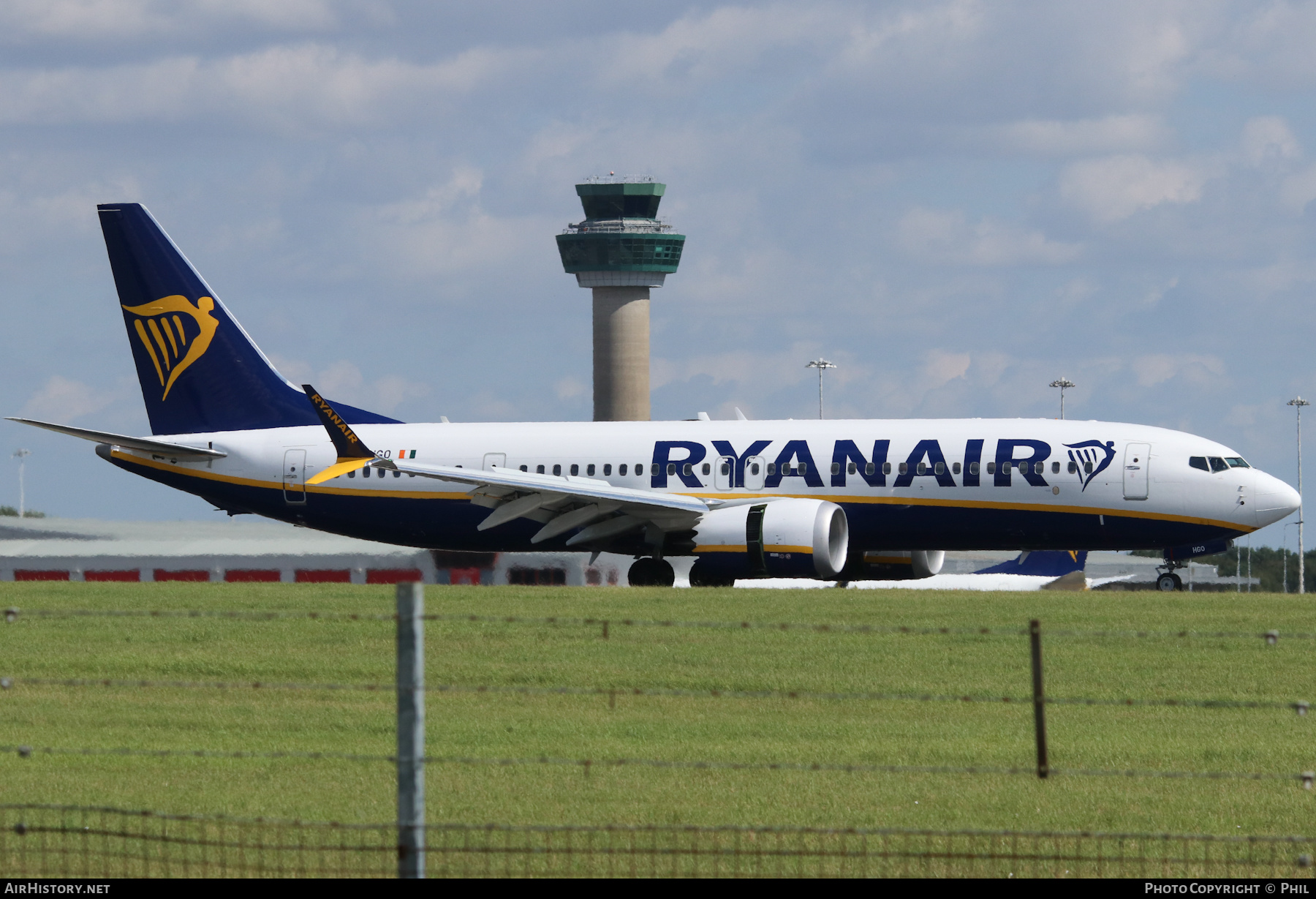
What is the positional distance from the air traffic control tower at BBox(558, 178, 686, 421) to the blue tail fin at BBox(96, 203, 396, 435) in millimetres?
78231

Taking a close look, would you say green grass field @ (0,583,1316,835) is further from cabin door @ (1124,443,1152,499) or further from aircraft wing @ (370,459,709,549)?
aircraft wing @ (370,459,709,549)

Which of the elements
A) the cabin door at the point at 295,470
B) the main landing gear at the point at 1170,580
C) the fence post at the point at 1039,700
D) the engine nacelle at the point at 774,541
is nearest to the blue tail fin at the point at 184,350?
the cabin door at the point at 295,470

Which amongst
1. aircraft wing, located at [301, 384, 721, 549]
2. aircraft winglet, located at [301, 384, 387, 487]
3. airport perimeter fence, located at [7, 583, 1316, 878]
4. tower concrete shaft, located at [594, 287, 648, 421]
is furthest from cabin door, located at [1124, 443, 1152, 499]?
tower concrete shaft, located at [594, 287, 648, 421]

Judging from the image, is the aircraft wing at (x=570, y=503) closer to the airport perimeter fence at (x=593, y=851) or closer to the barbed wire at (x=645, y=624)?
the barbed wire at (x=645, y=624)

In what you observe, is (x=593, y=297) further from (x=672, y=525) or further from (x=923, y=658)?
(x=923, y=658)

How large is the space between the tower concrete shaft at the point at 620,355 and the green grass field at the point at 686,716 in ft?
303

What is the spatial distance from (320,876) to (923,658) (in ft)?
41.9

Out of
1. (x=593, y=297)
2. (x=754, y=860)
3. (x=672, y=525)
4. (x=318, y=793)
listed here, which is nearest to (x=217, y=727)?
(x=318, y=793)

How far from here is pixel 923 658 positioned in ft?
72.2

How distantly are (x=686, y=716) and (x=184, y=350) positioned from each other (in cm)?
2797

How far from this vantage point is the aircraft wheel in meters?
35.9

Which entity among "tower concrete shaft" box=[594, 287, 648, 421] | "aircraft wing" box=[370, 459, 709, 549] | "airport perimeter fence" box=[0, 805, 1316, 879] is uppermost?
"tower concrete shaft" box=[594, 287, 648, 421]

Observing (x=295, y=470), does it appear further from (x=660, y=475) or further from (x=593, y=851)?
(x=593, y=851)

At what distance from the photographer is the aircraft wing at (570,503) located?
36062 mm
